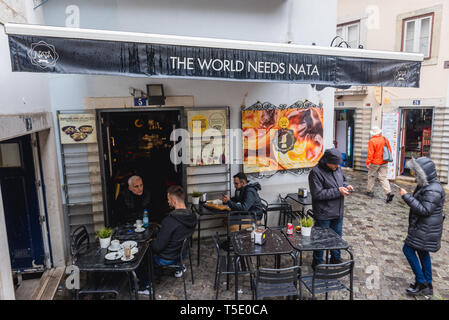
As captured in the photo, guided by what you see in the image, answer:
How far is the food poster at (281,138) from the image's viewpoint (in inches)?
270

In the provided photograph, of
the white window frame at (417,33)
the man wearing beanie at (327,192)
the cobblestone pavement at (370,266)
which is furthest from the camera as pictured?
the white window frame at (417,33)

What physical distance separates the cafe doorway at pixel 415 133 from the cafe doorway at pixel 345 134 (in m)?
2.07

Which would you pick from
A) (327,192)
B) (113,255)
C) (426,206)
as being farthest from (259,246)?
(426,206)

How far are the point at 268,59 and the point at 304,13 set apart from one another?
331 cm

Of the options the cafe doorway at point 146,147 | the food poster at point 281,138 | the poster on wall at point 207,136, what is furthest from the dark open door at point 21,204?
the food poster at point 281,138

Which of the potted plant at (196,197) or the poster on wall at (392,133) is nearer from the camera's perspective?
the potted plant at (196,197)

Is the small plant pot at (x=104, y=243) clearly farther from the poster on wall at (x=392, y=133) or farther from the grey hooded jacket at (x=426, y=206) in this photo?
the poster on wall at (x=392, y=133)

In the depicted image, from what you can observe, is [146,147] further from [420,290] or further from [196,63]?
[420,290]

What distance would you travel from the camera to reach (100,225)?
20.8ft

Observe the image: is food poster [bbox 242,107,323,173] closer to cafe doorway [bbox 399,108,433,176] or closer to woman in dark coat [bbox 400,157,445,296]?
woman in dark coat [bbox 400,157,445,296]

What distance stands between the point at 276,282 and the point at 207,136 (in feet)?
11.8

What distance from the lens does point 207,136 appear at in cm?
662

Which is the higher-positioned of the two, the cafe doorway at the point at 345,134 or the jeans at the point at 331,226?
the cafe doorway at the point at 345,134

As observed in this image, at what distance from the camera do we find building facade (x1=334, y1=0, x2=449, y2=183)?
10703mm
